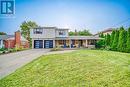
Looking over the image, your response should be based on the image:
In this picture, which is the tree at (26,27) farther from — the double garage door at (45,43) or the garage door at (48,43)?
the garage door at (48,43)

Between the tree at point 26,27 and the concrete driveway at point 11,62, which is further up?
the tree at point 26,27

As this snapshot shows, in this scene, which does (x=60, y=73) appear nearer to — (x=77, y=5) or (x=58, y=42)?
(x=77, y=5)

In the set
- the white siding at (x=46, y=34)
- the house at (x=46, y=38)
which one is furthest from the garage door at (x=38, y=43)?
the white siding at (x=46, y=34)

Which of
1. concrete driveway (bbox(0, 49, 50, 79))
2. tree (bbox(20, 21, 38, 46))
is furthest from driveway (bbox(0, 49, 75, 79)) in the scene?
tree (bbox(20, 21, 38, 46))

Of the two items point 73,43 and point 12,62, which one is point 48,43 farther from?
point 12,62

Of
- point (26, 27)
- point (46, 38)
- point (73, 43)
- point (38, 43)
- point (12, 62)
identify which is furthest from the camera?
point (26, 27)

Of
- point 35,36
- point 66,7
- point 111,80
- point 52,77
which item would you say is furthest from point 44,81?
point 35,36

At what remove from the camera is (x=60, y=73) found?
28.7 feet

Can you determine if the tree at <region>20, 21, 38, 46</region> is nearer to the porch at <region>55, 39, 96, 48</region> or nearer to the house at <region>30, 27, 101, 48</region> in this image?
the house at <region>30, 27, 101, 48</region>

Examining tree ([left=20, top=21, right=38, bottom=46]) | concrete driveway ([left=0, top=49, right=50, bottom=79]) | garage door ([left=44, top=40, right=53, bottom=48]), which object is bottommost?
concrete driveway ([left=0, top=49, right=50, bottom=79])

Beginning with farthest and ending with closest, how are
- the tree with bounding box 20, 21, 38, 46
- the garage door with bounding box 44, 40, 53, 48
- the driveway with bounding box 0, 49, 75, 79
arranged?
1. the tree with bounding box 20, 21, 38, 46
2. the garage door with bounding box 44, 40, 53, 48
3. the driveway with bounding box 0, 49, 75, 79

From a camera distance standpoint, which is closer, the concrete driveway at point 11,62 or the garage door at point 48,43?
the concrete driveway at point 11,62

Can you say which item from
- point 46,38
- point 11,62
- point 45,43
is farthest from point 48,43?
point 11,62

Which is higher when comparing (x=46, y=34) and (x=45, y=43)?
(x=46, y=34)
